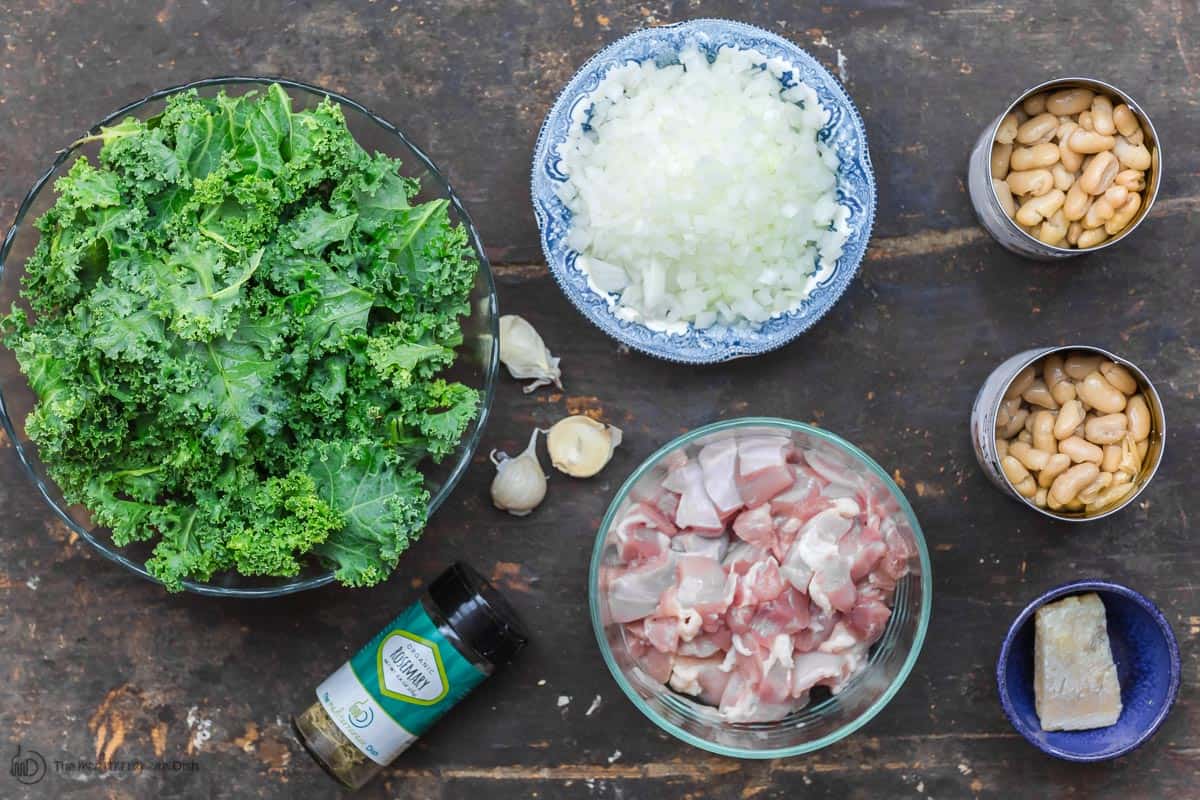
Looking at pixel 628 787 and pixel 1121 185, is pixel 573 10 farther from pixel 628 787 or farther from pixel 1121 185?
pixel 628 787

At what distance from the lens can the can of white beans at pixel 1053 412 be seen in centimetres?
195

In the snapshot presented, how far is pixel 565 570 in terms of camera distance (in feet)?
6.86

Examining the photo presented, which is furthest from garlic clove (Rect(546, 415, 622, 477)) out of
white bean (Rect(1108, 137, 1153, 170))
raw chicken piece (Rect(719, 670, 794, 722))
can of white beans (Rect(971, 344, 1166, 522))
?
white bean (Rect(1108, 137, 1153, 170))

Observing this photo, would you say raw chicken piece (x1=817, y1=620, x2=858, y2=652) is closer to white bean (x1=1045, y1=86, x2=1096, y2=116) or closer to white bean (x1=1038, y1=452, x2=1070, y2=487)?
white bean (x1=1038, y1=452, x2=1070, y2=487)

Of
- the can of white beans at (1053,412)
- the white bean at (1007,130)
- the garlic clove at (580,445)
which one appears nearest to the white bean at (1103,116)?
the white bean at (1007,130)

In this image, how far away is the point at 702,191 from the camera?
183 centimetres

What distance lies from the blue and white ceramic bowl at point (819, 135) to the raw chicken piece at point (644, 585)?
0.38m

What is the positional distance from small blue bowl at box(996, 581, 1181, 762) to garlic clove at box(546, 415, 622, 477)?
824 millimetres

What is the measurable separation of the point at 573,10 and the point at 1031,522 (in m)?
1.36

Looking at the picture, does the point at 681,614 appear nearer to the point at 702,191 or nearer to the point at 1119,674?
the point at 702,191

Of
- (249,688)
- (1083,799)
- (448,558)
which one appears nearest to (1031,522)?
(1083,799)

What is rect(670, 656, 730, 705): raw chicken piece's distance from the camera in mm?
1898

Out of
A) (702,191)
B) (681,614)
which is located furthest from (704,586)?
(702,191)

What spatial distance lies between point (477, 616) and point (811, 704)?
0.64 meters
